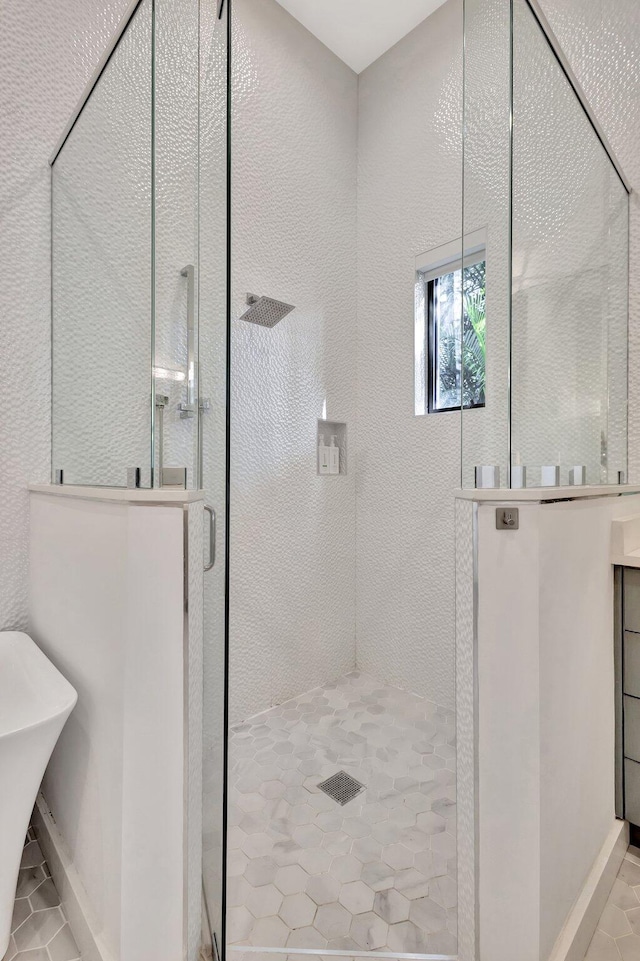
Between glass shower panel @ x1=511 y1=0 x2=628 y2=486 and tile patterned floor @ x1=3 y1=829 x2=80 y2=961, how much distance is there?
1456 millimetres

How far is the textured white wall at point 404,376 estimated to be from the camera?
213 cm

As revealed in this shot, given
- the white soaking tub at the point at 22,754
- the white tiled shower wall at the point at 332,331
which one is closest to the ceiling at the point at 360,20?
the white tiled shower wall at the point at 332,331

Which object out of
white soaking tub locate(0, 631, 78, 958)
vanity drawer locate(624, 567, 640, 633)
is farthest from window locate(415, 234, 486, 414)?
white soaking tub locate(0, 631, 78, 958)

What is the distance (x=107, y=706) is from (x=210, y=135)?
3.62 feet

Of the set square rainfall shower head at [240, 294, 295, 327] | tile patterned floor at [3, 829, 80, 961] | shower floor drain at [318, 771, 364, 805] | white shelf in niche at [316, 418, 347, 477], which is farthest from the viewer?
white shelf in niche at [316, 418, 347, 477]

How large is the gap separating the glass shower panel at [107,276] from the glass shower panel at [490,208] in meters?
0.64

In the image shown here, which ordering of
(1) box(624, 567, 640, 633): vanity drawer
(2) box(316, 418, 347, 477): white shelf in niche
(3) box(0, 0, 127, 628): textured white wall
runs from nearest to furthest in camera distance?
(1) box(624, 567, 640, 633): vanity drawer < (3) box(0, 0, 127, 628): textured white wall < (2) box(316, 418, 347, 477): white shelf in niche

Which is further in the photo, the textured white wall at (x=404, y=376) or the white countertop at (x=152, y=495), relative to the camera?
the textured white wall at (x=404, y=376)

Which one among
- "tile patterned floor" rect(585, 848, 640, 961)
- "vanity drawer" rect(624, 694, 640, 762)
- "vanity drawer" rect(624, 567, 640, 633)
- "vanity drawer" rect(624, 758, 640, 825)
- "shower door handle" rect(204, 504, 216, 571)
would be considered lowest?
"tile patterned floor" rect(585, 848, 640, 961)

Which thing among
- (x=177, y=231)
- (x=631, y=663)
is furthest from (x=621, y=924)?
(x=177, y=231)

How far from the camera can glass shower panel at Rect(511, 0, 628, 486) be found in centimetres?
91

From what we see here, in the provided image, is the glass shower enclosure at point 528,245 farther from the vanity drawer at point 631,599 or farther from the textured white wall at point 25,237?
the textured white wall at point 25,237

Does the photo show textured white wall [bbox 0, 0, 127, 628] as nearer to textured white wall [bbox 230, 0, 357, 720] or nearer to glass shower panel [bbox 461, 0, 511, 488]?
textured white wall [bbox 230, 0, 357, 720]

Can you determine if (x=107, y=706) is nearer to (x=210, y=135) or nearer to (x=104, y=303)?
(x=104, y=303)
